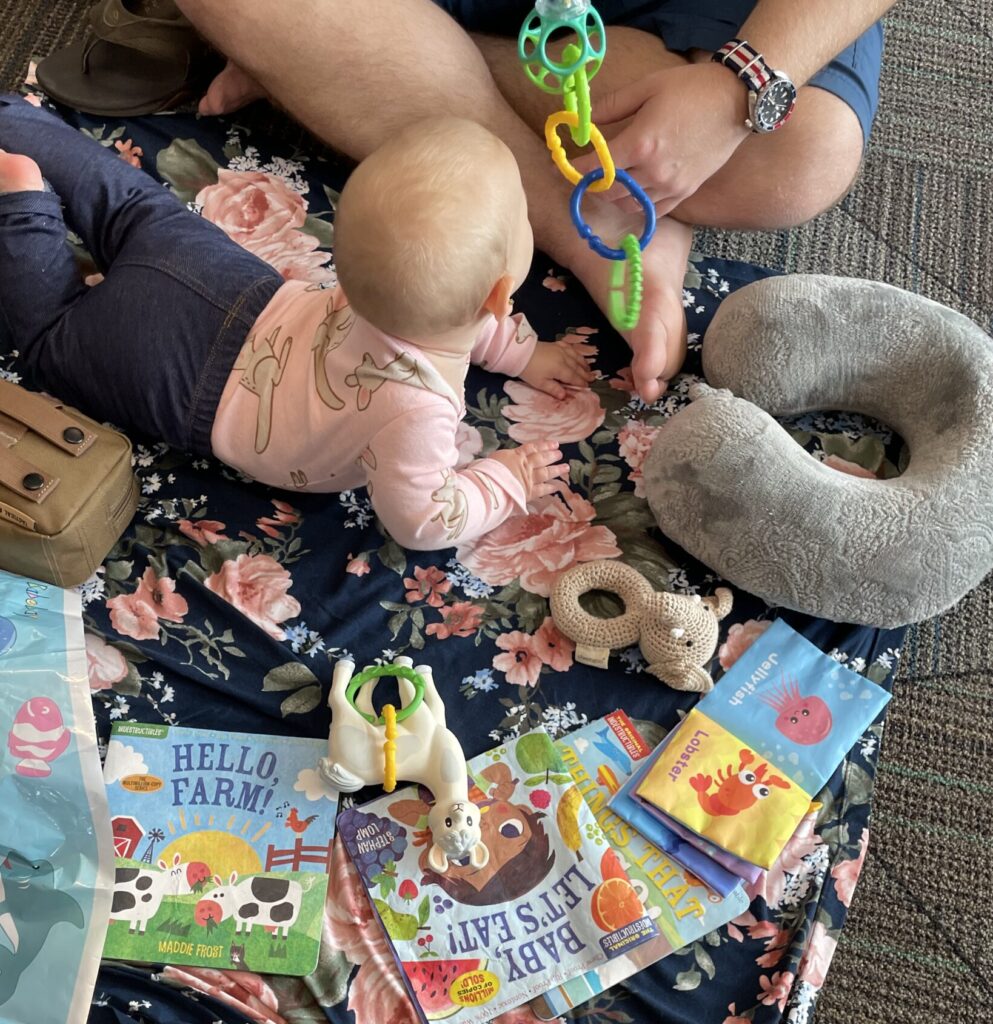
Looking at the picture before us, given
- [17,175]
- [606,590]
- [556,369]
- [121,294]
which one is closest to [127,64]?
[17,175]

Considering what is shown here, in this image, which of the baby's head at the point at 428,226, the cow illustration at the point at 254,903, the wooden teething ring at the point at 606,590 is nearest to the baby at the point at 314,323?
the baby's head at the point at 428,226

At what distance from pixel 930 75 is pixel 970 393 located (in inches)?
31.9

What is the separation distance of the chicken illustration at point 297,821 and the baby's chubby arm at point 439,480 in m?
0.29

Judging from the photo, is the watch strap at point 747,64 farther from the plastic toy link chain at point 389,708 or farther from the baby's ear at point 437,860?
the baby's ear at point 437,860

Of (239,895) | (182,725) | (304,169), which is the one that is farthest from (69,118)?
(239,895)

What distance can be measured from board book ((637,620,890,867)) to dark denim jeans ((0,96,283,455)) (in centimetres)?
60

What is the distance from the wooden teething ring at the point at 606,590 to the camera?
1.10 metres

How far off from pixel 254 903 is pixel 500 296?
0.60 meters

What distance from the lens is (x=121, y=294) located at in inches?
44.5

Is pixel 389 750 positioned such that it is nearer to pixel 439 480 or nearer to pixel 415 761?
pixel 415 761

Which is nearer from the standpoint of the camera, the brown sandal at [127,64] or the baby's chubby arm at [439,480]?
the baby's chubby arm at [439,480]

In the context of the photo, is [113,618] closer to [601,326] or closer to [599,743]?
[599,743]

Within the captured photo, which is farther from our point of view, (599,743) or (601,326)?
(601,326)

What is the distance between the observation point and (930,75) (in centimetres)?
169
